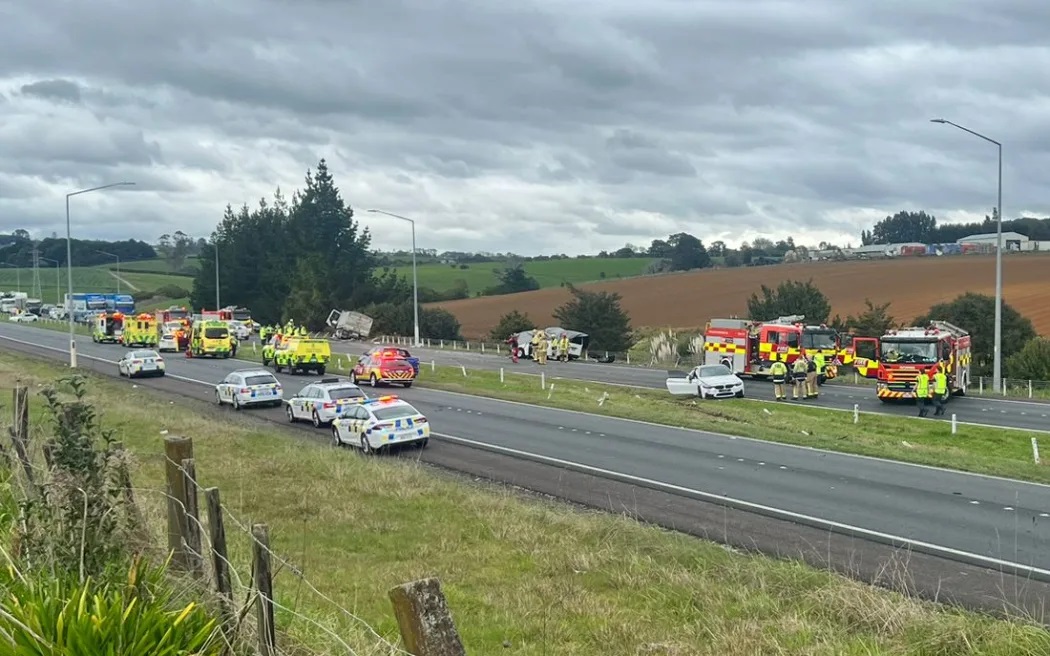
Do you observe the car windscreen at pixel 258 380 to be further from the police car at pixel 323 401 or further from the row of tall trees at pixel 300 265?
the row of tall trees at pixel 300 265

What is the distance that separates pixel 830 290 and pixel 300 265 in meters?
52.7

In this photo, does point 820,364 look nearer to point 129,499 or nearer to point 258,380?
point 258,380

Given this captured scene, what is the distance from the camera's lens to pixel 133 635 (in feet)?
17.3

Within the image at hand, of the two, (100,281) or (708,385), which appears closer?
(708,385)

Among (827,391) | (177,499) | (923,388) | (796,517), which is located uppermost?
(177,499)

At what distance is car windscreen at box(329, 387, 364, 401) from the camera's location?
91.5 ft

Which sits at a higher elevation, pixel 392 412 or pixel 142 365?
pixel 392 412

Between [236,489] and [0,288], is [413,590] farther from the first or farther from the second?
[0,288]

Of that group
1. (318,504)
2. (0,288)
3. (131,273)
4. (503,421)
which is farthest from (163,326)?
(0,288)

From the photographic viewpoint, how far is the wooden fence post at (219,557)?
18.6ft

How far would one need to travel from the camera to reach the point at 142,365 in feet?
149

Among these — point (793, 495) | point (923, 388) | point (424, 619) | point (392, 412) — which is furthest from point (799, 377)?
point (424, 619)

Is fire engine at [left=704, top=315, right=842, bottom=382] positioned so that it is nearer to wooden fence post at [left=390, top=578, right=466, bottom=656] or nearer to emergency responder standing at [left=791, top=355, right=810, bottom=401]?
emergency responder standing at [left=791, top=355, right=810, bottom=401]

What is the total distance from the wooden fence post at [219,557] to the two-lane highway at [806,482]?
10015 mm
